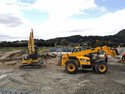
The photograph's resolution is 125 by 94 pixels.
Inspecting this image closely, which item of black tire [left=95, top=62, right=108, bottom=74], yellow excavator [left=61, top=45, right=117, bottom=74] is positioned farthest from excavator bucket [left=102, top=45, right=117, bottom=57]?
black tire [left=95, top=62, right=108, bottom=74]

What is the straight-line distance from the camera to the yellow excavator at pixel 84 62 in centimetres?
972

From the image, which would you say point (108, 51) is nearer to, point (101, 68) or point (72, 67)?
point (101, 68)

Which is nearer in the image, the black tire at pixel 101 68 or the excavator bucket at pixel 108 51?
the black tire at pixel 101 68

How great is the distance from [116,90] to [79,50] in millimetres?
5155

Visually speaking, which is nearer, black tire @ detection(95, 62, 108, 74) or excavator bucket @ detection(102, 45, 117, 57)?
black tire @ detection(95, 62, 108, 74)

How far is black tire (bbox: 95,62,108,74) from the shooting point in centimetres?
964

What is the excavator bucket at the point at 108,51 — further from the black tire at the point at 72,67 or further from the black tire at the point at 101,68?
the black tire at the point at 72,67

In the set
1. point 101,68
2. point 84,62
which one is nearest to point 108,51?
point 101,68

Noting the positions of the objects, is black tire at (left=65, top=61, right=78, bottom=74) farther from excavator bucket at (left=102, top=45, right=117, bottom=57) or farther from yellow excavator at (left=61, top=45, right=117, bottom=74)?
excavator bucket at (left=102, top=45, right=117, bottom=57)

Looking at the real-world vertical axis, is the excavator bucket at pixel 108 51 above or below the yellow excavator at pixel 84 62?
above

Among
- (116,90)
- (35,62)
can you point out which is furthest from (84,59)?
(35,62)

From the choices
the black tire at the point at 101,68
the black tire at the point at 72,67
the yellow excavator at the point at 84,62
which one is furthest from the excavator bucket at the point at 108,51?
the black tire at the point at 72,67

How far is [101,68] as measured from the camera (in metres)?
9.80

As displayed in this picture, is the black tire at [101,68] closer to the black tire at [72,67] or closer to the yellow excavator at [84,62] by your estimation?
the yellow excavator at [84,62]
